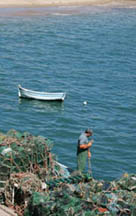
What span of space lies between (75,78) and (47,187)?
28.8 meters

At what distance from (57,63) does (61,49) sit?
6094 millimetres

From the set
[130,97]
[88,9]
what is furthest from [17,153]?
[88,9]

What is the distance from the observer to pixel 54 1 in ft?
260

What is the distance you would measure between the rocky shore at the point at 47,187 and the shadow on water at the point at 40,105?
18.3 meters

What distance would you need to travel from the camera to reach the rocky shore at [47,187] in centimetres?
1391

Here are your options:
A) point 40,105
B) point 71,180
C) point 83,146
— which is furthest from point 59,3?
point 71,180

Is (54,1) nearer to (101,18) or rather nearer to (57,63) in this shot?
(101,18)

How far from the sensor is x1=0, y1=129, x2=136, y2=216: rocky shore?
13.9 metres

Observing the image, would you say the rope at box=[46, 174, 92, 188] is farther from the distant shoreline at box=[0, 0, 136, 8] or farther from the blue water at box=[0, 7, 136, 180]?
the distant shoreline at box=[0, 0, 136, 8]

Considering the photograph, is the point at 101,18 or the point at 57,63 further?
the point at 101,18

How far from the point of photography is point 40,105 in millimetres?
37656

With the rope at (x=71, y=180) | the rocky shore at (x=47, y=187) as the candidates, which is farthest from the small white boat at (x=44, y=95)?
the rope at (x=71, y=180)

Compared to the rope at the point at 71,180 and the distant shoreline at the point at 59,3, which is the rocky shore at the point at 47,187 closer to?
the rope at the point at 71,180

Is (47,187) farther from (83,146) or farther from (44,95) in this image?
(44,95)
